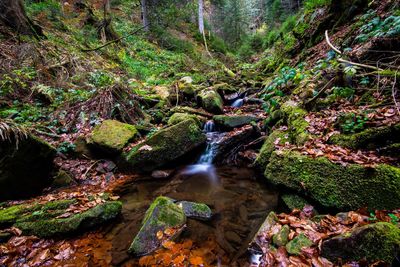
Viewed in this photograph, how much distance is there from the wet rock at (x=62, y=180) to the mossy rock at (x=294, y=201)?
15.0ft

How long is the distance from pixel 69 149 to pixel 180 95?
17.9ft

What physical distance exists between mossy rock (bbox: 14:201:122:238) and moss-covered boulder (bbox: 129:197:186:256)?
821 mm

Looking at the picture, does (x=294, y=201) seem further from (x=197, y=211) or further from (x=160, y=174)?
(x=160, y=174)

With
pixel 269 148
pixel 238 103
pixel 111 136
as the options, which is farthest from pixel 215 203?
pixel 238 103

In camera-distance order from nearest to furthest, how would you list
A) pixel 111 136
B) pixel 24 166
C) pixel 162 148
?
pixel 24 166, pixel 162 148, pixel 111 136

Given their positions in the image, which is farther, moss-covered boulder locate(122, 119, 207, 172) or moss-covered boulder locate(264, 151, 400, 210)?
moss-covered boulder locate(122, 119, 207, 172)

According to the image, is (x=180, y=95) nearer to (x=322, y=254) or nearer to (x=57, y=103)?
(x=57, y=103)

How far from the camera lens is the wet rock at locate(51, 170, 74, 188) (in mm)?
5046

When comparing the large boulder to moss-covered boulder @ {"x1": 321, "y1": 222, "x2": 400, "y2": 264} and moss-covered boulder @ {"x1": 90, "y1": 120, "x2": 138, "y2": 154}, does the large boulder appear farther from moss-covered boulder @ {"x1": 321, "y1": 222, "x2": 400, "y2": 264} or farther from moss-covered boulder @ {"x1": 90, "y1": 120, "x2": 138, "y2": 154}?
moss-covered boulder @ {"x1": 321, "y1": 222, "x2": 400, "y2": 264}

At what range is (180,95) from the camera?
10.3m

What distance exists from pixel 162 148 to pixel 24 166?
9.24 ft

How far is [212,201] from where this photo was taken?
173 inches

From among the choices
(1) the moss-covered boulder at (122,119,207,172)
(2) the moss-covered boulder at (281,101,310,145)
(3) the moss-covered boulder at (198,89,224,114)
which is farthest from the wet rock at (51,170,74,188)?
(3) the moss-covered boulder at (198,89,224,114)

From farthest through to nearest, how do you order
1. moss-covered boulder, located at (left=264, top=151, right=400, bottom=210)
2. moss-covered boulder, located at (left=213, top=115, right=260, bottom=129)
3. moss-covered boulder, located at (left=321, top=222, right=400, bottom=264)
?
moss-covered boulder, located at (left=213, top=115, right=260, bottom=129), moss-covered boulder, located at (left=264, top=151, right=400, bottom=210), moss-covered boulder, located at (left=321, top=222, right=400, bottom=264)
